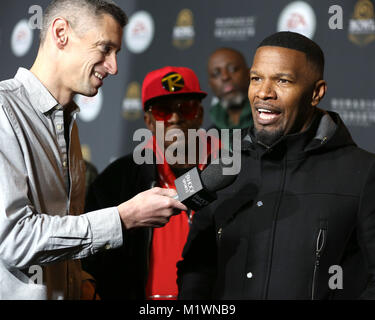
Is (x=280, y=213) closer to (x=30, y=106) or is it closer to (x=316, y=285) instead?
(x=316, y=285)

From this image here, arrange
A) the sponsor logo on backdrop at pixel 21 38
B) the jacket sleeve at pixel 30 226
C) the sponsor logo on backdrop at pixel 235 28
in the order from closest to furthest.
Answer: the jacket sleeve at pixel 30 226 < the sponsor logo on backdrop at pixel 235 28 < the sponsor logo on backdrop at pixel 21 38

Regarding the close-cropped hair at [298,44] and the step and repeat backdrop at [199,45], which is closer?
the close-cropped hair at [298,44]

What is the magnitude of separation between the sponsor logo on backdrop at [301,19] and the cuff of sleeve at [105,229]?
A: 214cm

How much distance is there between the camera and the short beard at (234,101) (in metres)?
3.11

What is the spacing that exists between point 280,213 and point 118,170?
0.99 m

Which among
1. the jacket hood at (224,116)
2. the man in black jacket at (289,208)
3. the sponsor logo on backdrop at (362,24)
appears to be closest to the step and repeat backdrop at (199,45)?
the sponsor logo on backdrop at (362,24)

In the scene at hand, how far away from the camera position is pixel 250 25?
3.30 metres

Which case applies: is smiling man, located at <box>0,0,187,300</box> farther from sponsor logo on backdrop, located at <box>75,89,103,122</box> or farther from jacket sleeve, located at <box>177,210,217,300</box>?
sponsor logo on backdrop, located at <box>75,89,103,122</box>

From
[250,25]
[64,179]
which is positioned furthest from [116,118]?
[64,179]

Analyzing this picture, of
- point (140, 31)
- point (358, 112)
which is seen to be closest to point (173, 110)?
point (358, 112)

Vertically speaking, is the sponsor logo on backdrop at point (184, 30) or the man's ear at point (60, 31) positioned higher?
the sponsor logo on backdrop at point (184, 30)

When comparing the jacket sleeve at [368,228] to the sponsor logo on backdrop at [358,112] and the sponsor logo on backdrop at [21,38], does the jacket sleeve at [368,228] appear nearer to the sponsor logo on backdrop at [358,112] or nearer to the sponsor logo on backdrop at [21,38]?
the sponsor logo on backdrop at [358,112]

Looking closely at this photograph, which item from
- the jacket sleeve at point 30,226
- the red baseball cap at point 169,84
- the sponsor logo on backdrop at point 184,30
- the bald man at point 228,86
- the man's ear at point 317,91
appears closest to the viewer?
the jacket sleeve at point 30,226
